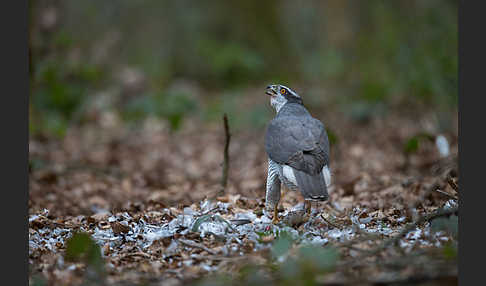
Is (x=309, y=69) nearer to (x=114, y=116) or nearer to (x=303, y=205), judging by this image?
(x=114, y=116)

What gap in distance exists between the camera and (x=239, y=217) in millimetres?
4586

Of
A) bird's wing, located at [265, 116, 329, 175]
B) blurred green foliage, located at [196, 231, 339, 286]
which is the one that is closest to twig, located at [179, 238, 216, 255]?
blurred green foliage, located at [196, 231, 339, 286]

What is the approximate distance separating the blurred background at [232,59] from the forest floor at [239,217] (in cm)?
85

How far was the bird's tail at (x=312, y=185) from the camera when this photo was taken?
3.83 m

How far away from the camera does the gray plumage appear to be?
3.95 meters

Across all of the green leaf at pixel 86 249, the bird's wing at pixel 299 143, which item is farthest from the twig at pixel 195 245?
the bird's wing at pixel 299 143

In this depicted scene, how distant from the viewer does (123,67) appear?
13.3m

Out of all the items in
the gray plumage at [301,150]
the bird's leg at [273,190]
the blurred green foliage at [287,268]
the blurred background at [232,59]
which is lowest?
the blurred green foliage at [287,268]

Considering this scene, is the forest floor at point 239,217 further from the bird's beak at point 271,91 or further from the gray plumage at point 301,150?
the bird's beak at point 271,91

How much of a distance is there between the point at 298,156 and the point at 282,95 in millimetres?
1006

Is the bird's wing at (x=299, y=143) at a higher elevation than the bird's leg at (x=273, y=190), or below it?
higher

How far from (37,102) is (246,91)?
5686mm

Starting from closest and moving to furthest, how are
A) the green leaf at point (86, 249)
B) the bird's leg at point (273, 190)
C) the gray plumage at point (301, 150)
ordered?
the green leaf at point (86, 249) → the gray plumage at point (301, 150) → the bird's leg at point (273, 190)

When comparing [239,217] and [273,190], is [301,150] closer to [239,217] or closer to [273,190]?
[273,190]
